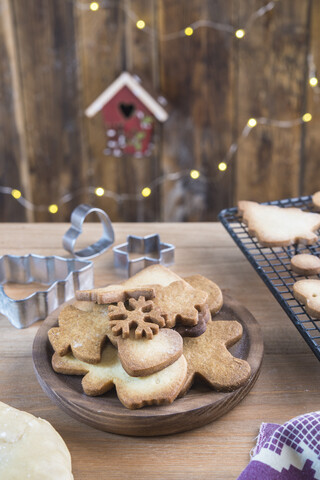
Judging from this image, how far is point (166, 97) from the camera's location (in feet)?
7.64

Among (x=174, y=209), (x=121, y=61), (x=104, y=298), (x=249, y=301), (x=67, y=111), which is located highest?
(x=121, y=61)

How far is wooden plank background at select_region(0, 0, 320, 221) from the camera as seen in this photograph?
2.24 m

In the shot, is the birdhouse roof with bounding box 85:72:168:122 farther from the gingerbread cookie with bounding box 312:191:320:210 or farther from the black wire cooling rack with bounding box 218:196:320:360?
the gingerbread cookie with bounding box 312:191:320:210

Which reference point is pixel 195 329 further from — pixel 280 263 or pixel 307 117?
pixel 307 117

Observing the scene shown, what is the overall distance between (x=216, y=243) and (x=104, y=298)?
0.55 m

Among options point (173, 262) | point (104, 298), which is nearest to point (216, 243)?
point (173, 262)

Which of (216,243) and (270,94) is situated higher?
(270,94)

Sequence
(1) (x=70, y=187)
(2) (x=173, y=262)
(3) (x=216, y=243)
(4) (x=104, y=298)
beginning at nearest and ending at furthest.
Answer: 1. (4) (x=104, y=298)
2. (2) (x=173, y=262)
3. (3) (x=216, y=243)
4. (1) (x=70, y=187)

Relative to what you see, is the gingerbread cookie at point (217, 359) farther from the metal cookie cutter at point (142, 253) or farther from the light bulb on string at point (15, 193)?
the light bulb on string at point (15, 193)

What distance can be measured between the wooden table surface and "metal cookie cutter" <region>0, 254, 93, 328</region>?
0.10ft

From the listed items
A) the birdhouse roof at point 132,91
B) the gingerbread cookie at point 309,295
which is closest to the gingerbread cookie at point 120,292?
the gingerbread cookie at point 309,295

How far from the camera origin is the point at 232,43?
7.44 feet

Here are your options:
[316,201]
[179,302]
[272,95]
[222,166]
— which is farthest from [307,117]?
[179,302]

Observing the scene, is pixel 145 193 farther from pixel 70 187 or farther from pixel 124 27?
pixel 124 27
